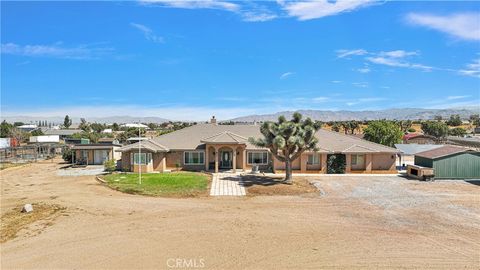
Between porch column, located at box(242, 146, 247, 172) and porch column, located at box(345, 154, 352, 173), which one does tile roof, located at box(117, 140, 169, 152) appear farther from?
porch column, located at box(345, 154, 352, 173)

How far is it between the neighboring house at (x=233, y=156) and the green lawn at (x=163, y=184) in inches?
131

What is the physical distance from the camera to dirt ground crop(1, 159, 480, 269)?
13461 millimetres

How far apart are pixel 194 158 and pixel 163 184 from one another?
31.0 feet

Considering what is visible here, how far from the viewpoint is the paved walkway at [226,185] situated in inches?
1009

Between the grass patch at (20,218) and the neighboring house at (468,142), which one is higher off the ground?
the neighboring house at (468,142)

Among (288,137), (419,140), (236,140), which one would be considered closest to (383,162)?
(288,137)

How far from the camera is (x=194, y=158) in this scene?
37.4 m

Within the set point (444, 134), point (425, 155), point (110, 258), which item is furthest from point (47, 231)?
point (444, 134)

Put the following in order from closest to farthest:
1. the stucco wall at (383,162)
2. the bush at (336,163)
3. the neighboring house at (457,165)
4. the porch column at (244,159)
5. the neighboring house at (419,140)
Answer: the neighboring house at (457,165) → the bush at (336,163) → the stucco wall at (383,162) → the porch column at (244,159) → the neighboring house at (419,140)

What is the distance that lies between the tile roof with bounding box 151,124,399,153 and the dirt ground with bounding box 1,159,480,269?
31.1 ft

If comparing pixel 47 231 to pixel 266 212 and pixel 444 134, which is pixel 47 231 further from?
pixel 444 134

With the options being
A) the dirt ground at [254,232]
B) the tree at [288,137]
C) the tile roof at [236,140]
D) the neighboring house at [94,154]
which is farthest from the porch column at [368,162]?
the neighboring house at [94,154]

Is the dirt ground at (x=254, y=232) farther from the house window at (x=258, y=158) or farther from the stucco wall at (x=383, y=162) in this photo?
the house window at (x=258, y=158)

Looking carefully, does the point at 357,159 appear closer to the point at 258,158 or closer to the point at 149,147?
the point at 258,158
